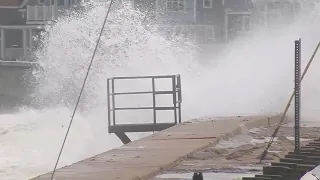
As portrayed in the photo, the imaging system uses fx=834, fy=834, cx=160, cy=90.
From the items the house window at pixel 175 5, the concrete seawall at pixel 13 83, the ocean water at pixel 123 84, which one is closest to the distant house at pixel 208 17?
the house window at pixel 175 5

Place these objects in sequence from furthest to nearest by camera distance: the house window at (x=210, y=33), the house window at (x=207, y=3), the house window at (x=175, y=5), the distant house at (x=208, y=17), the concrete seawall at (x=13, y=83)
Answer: the house window at (x=207, y=3), the house window at (x=210, y=33), the house window at (x=175, y=5), the distant house at (x=208, y=17), the concrete seawall at (x=13, y=83)

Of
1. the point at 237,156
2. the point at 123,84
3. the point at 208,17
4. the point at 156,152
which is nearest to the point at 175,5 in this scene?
the point at 208,17

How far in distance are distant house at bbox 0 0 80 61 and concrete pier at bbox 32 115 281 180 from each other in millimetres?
45799

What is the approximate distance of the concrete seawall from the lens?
173 feet

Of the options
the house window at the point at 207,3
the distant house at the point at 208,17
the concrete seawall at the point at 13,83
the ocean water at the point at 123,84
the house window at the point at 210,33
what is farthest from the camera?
the house window at the point at 207,3

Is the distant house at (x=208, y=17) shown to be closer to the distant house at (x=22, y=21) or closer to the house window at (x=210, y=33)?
the house window at (x=210, y=33)

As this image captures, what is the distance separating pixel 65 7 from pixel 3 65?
11262 mm

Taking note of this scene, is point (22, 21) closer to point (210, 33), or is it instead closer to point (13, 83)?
point (13, 83)

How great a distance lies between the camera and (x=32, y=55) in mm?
57781

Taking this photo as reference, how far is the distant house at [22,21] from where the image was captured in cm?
6381

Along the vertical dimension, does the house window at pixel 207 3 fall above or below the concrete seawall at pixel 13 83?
above

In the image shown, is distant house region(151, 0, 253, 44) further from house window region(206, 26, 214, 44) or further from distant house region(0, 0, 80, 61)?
distant house region(0, 0, 80, 61)

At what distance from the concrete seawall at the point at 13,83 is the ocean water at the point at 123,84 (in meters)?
11.5

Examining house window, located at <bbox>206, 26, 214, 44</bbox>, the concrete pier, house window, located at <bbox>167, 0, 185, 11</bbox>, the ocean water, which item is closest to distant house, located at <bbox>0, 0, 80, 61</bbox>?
house window, located at <bbox>167, 0, 185, 11</bbox>
